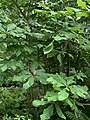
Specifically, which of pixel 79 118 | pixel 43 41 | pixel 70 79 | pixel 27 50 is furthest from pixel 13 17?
pixel 79 118

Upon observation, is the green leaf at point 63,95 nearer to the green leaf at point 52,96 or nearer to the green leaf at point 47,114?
the green leaf at point 52,96

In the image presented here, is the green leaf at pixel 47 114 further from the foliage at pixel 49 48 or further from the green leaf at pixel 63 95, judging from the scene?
the green leaf at pixel 63 95

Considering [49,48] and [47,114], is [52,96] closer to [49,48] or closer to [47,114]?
[47,114]

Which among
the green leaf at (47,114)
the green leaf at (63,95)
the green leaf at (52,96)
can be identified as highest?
the green leaf at (63,95)

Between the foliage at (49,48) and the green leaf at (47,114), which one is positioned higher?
the foliage at (49,48)

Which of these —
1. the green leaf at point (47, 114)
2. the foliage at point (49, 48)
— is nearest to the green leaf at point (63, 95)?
the foliage at point (49, 48)

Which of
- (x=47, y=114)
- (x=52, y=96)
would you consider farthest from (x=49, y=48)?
(x=47, y=114)

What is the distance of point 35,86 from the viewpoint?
1.97m

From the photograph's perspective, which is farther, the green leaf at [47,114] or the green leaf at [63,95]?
the green leaf at [47,114]

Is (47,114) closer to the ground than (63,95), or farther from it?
closer to the ground

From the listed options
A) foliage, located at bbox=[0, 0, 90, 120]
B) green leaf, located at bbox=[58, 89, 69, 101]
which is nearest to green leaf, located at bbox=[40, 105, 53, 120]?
foliage, located at bbox=[0, 0, 90, 120]

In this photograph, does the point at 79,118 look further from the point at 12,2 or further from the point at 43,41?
the point at 12,2

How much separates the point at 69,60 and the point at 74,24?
45 cm

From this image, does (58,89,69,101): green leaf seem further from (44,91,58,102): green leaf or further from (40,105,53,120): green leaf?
(40,105,53,120): green leaf
